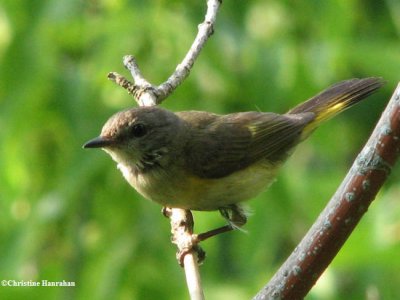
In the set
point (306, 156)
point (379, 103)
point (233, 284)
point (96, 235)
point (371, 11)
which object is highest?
point (371, 11)

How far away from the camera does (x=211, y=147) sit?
189 inches

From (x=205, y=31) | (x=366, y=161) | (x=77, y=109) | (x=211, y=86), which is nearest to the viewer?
(x=366, y=161)

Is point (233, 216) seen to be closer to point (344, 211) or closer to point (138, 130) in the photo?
point (138, 130)

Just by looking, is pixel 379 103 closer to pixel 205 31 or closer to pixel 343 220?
pixel 205 31

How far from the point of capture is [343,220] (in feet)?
8.41

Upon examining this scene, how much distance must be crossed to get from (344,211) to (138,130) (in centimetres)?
200

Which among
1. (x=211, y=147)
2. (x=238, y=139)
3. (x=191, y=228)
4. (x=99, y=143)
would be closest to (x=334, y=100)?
(x=238, y=139)

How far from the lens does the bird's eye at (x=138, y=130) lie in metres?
4.35

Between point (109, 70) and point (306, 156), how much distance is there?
2.39 metres

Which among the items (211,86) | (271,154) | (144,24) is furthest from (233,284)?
(144,24)

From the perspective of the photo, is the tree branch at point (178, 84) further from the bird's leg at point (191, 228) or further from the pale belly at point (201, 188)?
the pale belly at point (201, 188)

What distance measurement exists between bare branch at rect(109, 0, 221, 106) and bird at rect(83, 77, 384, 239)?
0.26 feet

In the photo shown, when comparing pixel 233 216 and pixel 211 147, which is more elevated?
pixel 211 147

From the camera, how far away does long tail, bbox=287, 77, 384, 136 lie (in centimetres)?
496
